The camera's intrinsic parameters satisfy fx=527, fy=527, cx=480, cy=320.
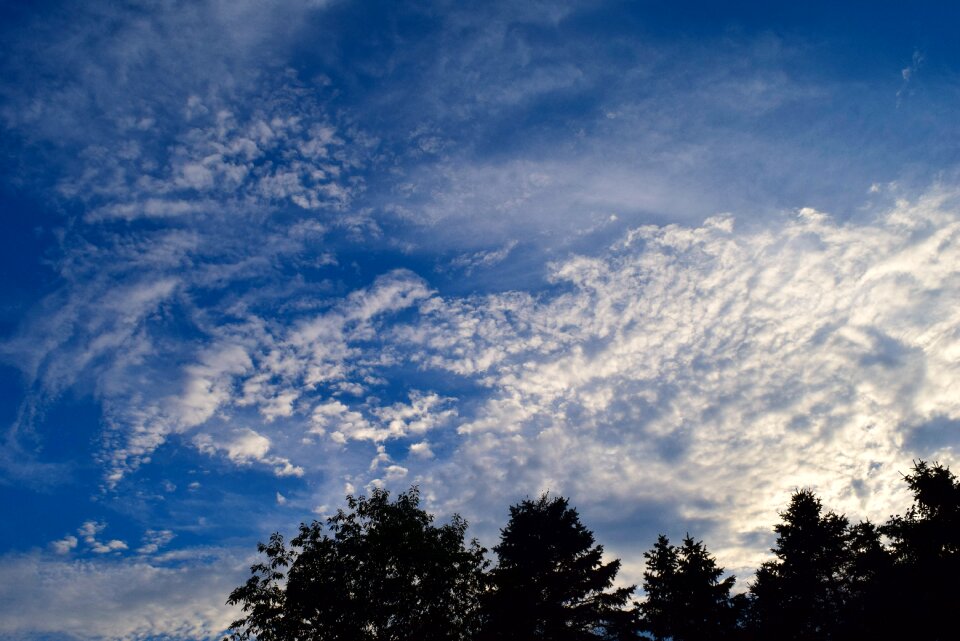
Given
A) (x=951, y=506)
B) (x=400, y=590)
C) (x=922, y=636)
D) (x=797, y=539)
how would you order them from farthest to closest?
(x=797, y=539) < (x=400, y=590) < (x=951, y=506) < (x=922, y=636)

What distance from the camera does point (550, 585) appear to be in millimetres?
37219

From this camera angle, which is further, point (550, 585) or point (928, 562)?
point (550, 585)

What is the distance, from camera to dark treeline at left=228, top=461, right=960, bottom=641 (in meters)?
29.8

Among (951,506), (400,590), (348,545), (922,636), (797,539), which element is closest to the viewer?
(922,636)

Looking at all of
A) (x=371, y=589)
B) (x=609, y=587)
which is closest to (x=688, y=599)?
(x=609, y=587)

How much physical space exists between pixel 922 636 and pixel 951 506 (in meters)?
7.31

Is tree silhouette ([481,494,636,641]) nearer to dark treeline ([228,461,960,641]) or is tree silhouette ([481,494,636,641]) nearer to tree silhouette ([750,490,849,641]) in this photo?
dark treeline ([228,461,960,641])

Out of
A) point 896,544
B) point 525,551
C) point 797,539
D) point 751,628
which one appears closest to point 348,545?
point 525,551

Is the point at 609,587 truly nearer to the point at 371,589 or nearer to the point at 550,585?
the point at 550,585

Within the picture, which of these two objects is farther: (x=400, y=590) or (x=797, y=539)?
(x=797, y=539)

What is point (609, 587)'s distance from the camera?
38219 millimetres

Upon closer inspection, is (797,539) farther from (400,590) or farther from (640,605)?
(400,590)

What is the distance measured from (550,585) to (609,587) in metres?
4.57

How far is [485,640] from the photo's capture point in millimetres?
30406
